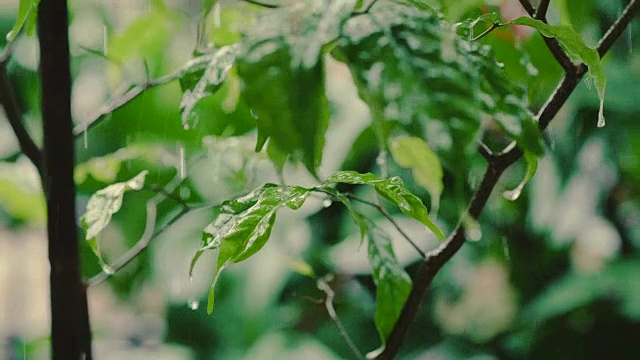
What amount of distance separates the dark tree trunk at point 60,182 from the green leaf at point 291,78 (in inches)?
8.1

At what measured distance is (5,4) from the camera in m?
1.14

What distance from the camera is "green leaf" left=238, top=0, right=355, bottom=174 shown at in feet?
0.66

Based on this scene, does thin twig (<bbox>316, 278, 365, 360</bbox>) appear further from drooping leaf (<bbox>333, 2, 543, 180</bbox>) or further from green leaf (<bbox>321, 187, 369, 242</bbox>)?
drooping leaf (<bbox>333, 2, 543, 180</bbox>)

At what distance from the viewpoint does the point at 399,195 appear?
331 millimetres

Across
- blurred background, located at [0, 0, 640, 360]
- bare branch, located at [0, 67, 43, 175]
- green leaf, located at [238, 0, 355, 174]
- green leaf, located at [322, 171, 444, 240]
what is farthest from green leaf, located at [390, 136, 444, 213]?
blurred background, located at [0, 0, 640, 360]

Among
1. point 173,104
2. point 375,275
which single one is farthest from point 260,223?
point 173,104

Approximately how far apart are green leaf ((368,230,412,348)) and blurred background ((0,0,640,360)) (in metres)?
0.68

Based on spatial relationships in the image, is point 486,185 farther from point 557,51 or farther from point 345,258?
point 345,258

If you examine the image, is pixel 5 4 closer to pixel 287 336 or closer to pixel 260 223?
pixel 287 336

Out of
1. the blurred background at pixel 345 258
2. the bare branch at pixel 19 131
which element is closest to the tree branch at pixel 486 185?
the bare branch at pixel 19 131

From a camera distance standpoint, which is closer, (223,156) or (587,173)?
(223,156)

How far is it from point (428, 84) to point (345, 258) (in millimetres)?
1015

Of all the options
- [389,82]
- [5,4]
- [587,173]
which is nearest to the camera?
[389,82]

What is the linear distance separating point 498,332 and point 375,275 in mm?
893
